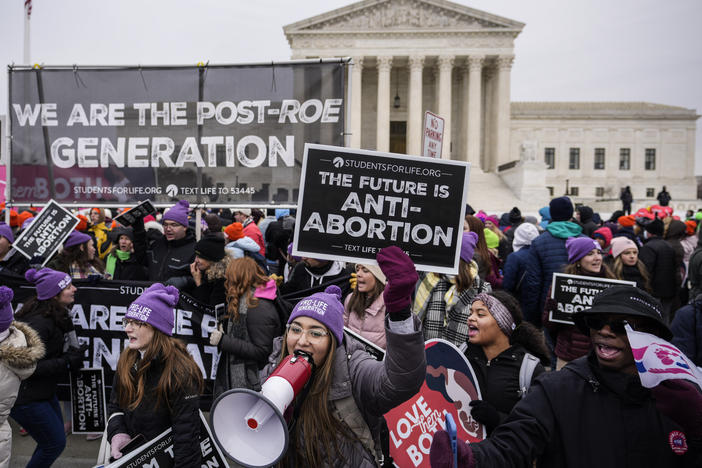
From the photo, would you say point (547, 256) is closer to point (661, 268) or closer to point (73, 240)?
point (661, 268)

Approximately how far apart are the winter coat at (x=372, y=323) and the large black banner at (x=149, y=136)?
203 cm

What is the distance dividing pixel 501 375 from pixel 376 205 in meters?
1.17

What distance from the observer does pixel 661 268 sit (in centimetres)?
660

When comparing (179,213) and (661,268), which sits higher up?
(179,213)

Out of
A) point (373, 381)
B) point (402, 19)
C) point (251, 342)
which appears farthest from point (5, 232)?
point (402, 19)

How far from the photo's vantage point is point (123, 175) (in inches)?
218

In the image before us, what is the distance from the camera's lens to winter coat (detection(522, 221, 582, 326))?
516 centimetres

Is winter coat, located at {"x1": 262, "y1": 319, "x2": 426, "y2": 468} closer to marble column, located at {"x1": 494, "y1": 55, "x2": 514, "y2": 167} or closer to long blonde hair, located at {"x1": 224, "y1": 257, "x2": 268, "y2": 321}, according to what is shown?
long blonde hair, located at {"x1": 224, "y1": 257, "x2": 268, "y2": 321}

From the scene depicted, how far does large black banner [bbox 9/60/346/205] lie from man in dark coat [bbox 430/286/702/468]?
3977 millimetres

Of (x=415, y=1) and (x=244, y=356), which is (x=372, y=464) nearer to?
(x=244, y=356)

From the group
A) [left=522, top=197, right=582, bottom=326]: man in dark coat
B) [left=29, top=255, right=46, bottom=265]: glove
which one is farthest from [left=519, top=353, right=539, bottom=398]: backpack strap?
[left=29, top=255, right=46, bottom=265]: glove

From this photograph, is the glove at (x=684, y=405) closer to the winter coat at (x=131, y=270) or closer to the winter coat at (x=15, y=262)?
the winter coat at (x=131, y=270)

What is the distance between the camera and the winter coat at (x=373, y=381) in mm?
1893

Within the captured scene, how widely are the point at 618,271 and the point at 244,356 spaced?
13.3 feet
